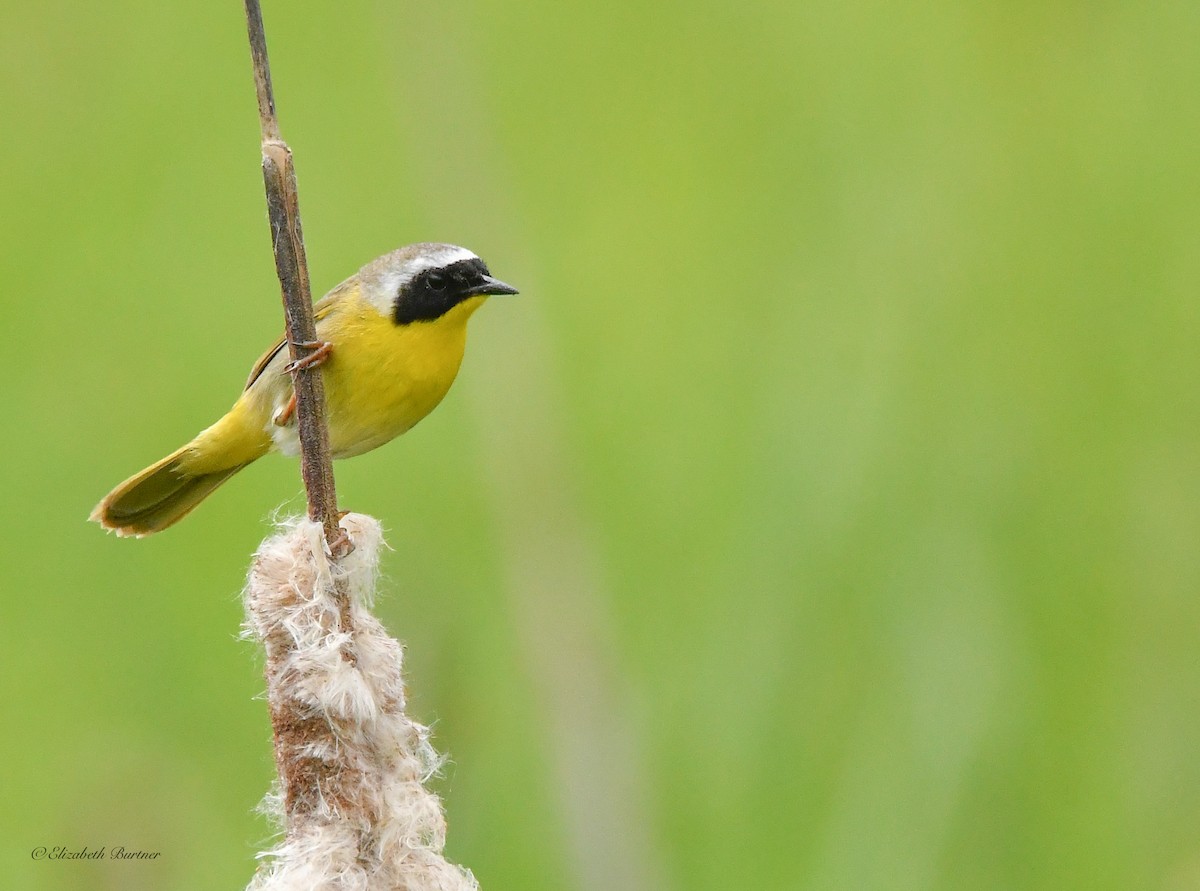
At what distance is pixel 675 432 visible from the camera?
5988mm

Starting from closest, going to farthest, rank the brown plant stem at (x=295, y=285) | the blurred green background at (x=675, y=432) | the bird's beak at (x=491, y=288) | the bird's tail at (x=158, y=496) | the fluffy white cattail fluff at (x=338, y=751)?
the fluffy white cattail fluff at (x=338, y=751) → the brown plant stem at (x=295, y=285) → the blurred green background at (x=675, y=432) → the bird's beak at (x=491, y=288) → the bird's tail at (x=158, y=496)

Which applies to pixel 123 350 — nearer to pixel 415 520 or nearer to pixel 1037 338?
pixel 415 520

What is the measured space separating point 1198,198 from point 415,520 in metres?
3.35

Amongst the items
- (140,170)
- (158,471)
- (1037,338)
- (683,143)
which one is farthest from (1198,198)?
(140,170)

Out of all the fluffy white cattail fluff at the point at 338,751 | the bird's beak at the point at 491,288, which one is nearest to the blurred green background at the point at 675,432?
the fluffy white cattail fluff at the point at 338,751

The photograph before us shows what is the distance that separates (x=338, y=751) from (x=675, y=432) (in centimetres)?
385

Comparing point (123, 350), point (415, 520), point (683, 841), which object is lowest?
point (683, 841)

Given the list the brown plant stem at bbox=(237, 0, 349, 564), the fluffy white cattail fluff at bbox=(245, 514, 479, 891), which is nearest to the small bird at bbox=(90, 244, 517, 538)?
the brown plant stem at bbox=(237, 0, 349, 564)

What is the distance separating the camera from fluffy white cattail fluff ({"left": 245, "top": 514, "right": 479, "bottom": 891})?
7.01ft

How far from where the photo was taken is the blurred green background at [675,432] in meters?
3.56

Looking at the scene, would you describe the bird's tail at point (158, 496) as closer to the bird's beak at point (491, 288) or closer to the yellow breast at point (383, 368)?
the yellow breast at point (383, 368)

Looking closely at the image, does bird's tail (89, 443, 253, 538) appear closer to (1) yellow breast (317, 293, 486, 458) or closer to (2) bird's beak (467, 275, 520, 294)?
(1) yellow breast (317, 293, 486, 458)

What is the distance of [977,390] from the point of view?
15.6ft

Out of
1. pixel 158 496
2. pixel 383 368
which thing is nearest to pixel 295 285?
pixel 383 368
